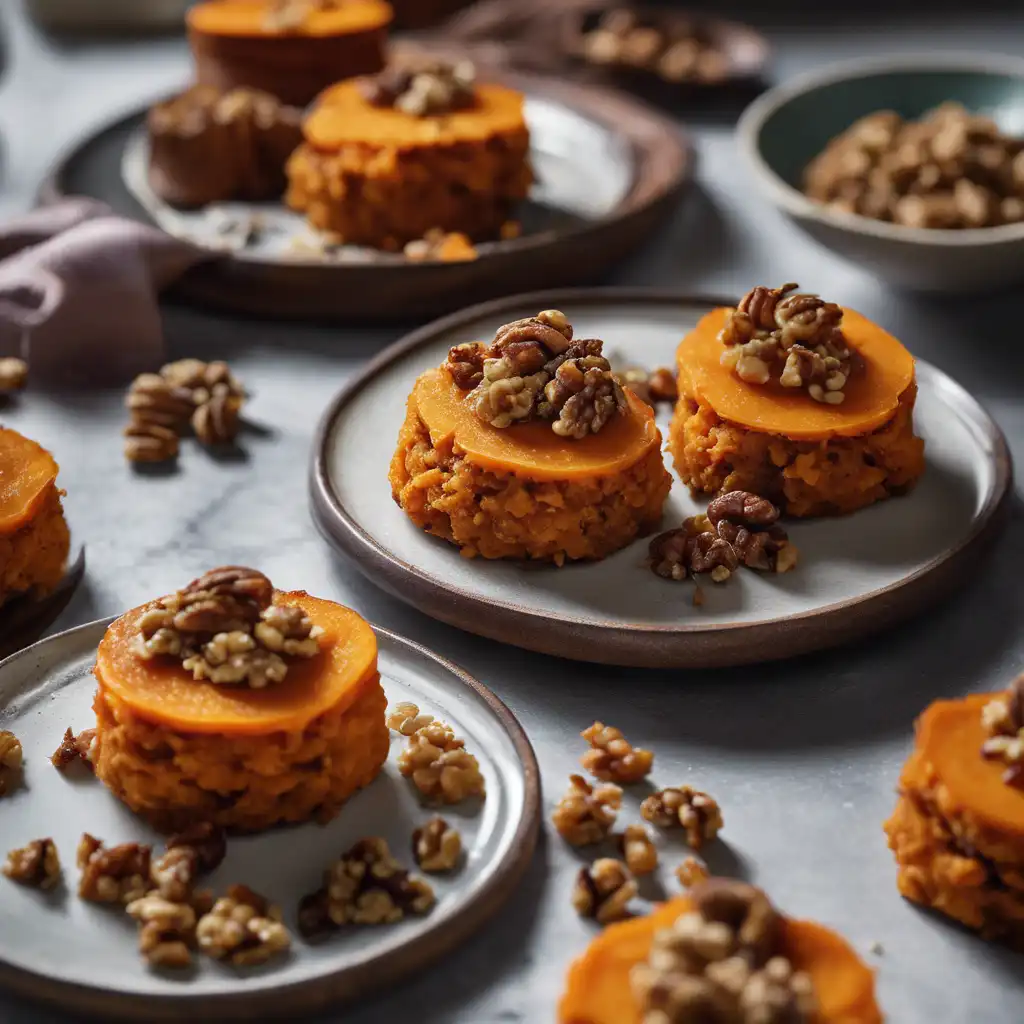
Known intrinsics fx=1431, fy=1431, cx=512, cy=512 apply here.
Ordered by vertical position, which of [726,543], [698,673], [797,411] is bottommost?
[698,673]

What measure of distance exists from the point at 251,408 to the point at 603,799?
1142 millimetres

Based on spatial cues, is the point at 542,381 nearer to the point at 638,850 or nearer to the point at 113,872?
the point at 638,850

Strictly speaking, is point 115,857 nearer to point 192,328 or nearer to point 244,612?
point 244,612

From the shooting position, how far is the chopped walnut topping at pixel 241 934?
1.38 metres

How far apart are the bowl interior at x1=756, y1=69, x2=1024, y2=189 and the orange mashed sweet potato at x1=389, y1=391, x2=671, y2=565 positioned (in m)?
1.27

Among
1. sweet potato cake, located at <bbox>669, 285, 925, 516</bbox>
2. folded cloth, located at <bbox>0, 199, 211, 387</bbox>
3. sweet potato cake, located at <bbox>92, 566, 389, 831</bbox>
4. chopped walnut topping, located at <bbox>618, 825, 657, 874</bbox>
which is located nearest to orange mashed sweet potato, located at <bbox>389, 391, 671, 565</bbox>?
sweet potato cake, located at <bbox>669, 285, 925, 516</bbox>

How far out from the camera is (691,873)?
4.93 ft

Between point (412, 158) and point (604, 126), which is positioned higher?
point (412, 158)

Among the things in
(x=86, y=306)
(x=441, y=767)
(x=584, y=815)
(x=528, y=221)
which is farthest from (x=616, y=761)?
(x=528, y=221)

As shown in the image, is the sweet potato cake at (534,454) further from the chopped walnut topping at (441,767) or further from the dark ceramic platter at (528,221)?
the dark ceramic platter at (528,221)

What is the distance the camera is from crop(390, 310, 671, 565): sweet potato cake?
6.06 ft

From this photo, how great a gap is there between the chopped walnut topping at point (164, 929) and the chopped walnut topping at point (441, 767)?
28cm

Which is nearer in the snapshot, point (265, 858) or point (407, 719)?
point (265, 858)

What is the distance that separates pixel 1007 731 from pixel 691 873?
35 centimetres
